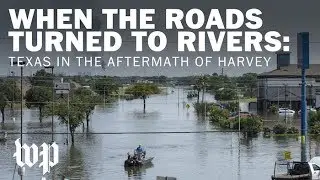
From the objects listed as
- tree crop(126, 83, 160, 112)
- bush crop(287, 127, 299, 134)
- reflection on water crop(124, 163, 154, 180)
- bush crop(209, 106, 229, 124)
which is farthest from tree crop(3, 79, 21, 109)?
reflection on water crop(124, 163, 154, 180)

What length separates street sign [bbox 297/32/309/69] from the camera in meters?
23.8

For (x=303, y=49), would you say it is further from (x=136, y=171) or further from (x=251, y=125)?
(x=251, y=125)

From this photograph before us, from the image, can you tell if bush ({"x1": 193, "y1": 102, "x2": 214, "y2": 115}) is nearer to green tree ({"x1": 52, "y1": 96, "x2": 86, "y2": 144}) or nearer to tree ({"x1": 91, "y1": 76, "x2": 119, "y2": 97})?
tree ({"x1": 91, "y1": 76, "x2": 119, "y2": 97})

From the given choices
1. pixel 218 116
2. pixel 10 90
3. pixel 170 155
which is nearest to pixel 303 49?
pixel 170 155

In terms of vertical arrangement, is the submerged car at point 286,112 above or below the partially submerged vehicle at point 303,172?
above

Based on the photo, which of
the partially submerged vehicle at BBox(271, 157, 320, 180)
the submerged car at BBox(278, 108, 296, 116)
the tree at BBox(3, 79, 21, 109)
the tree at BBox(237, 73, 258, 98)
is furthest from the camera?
the tree at BBox(237, 73, 258, 98)

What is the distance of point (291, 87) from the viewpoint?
69938 mm

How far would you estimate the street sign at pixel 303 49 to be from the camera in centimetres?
2377

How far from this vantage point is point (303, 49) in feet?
79.1

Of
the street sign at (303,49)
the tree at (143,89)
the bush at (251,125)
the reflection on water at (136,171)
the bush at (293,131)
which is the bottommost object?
the reflection on water at (136,171)

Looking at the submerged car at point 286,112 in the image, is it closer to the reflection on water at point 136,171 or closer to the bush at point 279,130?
the bush at point 279,130

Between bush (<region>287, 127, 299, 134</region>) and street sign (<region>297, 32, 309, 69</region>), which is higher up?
street sign (<region>297, 32, 309, 69</region>)

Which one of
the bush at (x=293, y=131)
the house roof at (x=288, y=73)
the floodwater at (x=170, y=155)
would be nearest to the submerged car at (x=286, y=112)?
the house roof at (x=288, y=73)

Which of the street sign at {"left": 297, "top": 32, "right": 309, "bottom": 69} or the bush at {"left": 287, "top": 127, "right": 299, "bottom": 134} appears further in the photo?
the bush at {"left": 287, "top": 127, "right": 299, "bottom": 134}
